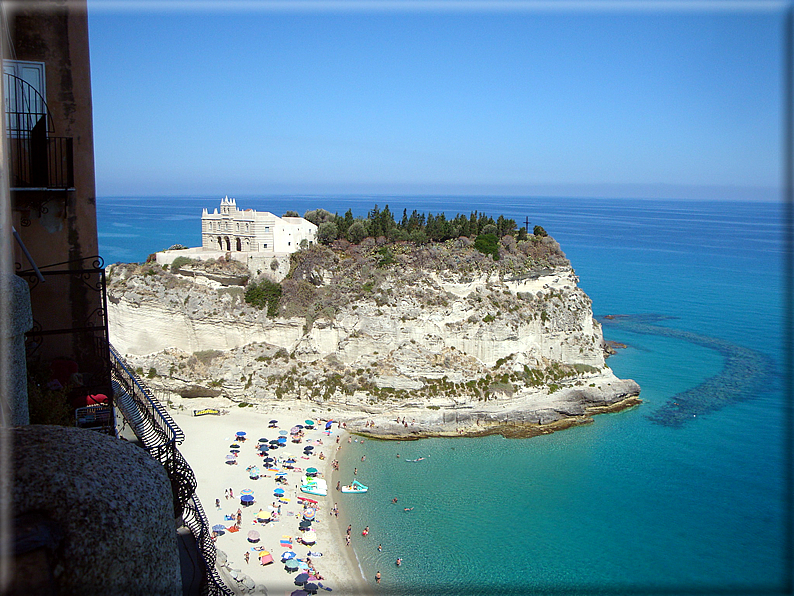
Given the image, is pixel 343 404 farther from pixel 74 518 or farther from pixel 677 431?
pixel 74 518

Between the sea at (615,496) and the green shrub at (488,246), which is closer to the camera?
the sea at (615,496)

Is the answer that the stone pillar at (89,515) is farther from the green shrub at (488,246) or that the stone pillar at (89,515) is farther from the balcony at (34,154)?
the green shrub at (488,246)

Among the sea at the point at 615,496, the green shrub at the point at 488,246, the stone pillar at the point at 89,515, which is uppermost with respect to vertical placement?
the green shrub at the point at 488,246

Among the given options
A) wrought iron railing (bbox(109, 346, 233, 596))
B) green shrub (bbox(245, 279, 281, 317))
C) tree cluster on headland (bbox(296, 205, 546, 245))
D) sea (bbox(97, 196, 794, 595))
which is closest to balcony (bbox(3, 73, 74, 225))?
wrought iron railing (bbox(109, 346, 233, 596))

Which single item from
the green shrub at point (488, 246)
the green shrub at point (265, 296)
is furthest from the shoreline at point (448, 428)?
the green shrub at point (488, 246)

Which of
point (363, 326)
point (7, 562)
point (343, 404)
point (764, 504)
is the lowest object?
point (764, 504)

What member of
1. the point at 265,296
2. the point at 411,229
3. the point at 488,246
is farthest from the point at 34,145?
the point at 411,229

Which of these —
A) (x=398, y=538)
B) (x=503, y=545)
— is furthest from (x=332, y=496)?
(x=503, y=545)
